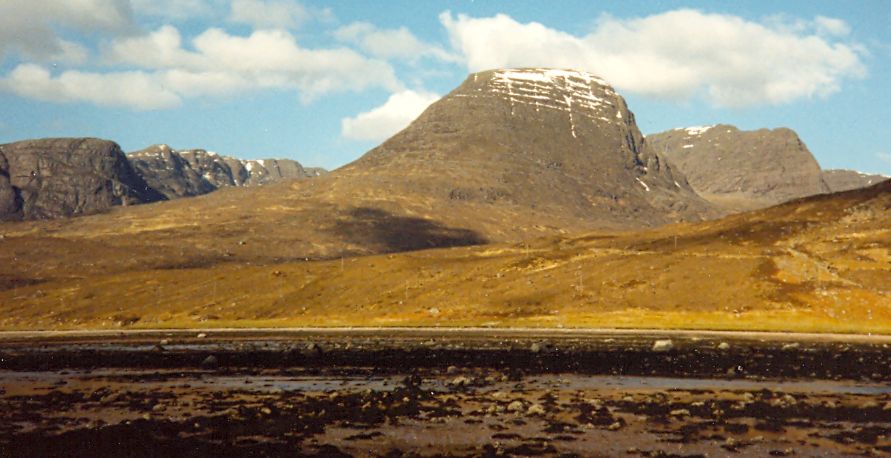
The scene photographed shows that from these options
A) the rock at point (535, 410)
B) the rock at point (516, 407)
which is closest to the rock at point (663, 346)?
the rock at point (516, 407)

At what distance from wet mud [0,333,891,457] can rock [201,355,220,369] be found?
0.37 m

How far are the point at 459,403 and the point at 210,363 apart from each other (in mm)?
37060

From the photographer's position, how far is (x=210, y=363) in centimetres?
7838

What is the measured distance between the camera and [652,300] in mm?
145000

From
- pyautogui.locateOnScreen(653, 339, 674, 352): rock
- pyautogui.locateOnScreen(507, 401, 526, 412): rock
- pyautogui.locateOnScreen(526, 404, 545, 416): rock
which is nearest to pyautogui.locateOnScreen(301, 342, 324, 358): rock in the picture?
pyautogui.locateOnScreen(653, 339, 674, 352): rock

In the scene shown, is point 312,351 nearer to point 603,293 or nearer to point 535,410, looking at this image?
point 535,410

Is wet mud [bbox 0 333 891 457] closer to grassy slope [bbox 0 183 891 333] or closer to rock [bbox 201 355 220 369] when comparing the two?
rock [bbox 201 355 220 369]

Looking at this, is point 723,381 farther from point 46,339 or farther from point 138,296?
point 138,296

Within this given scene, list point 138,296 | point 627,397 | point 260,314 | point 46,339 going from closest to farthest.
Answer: point 627,397 < point 46,339 < point 260,314 < point 138,296

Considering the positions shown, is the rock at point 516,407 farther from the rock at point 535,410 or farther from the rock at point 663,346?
the rock at point 663,346

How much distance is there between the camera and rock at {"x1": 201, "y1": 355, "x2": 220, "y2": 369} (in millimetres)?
75625

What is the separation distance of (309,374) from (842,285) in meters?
104

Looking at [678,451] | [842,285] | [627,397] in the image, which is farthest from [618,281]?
[678,451]

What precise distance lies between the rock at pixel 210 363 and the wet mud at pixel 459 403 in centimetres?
37
